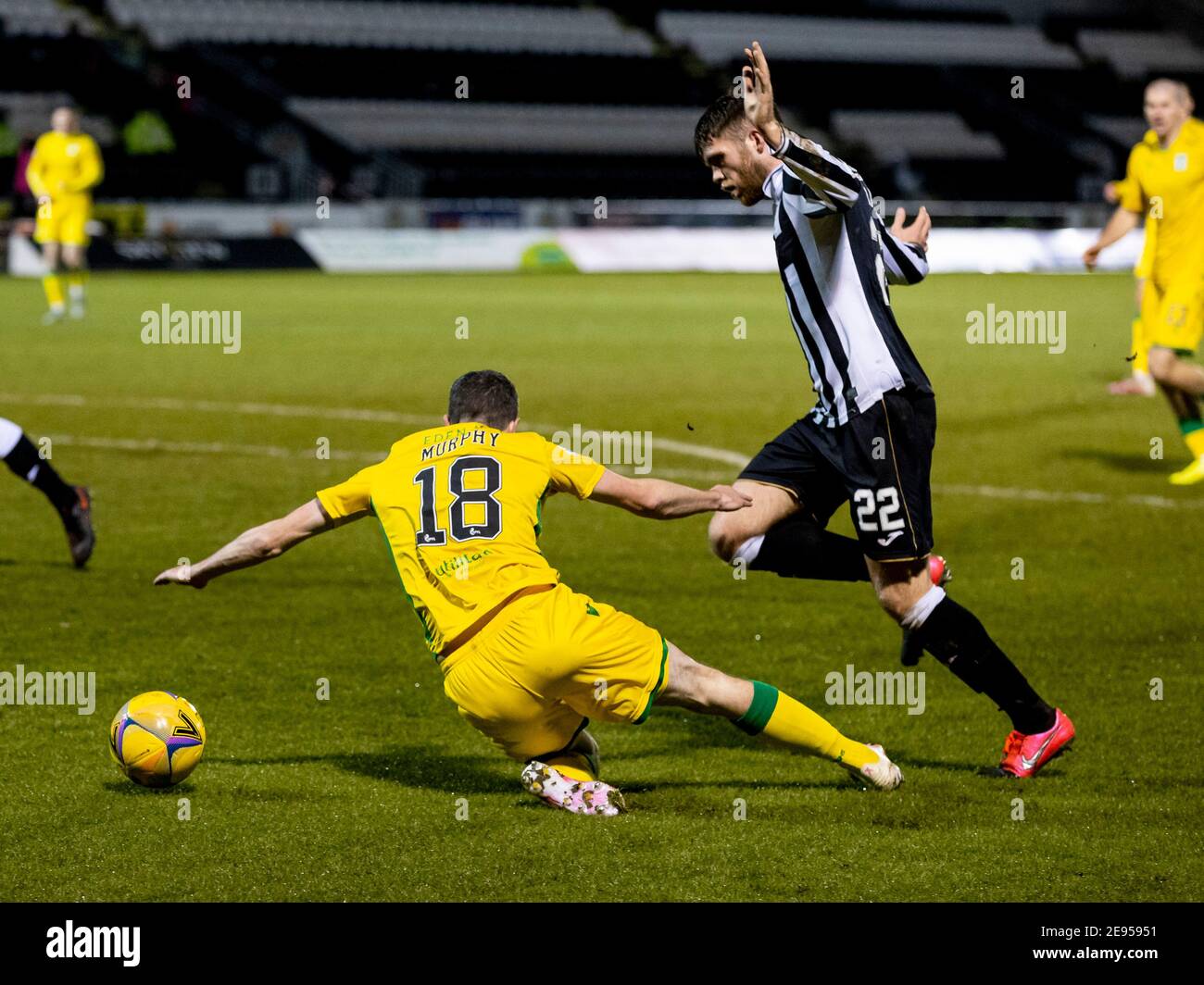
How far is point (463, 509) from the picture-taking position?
15.8 feet

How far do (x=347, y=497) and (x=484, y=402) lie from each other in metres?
0.49

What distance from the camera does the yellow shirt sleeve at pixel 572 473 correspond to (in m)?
4.85

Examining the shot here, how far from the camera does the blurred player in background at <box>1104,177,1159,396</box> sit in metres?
11.3

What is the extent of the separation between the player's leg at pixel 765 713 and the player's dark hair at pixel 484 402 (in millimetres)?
842

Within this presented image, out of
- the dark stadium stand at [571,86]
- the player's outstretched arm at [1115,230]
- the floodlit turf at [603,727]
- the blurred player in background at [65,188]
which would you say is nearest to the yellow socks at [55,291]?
the blurred player in background at [65,188]

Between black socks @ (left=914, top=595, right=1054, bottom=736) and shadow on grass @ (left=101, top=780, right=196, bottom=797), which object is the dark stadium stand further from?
black socks @ (left=914, top=595, right=1054, bottom=736)

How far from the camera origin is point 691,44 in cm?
5038

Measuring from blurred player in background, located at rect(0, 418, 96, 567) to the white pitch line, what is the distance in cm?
349

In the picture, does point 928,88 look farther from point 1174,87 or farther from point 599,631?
point 599,631

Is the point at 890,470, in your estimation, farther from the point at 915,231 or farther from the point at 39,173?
the point at 39,173

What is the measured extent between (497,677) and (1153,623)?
3798mm

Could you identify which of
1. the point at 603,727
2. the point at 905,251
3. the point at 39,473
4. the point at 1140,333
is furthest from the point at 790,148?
the point at 1140,333

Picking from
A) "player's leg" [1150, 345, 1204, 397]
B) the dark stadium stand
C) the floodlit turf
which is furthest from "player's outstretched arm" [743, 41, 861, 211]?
the dark stadium stand
